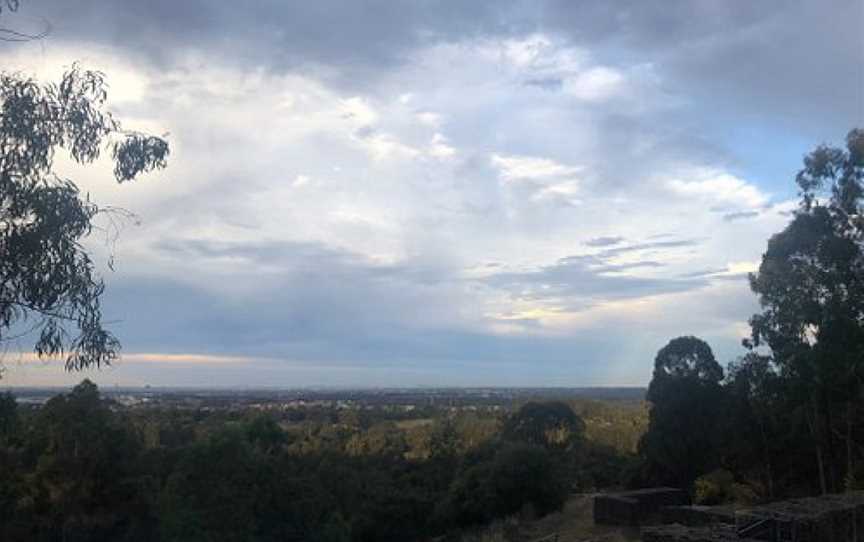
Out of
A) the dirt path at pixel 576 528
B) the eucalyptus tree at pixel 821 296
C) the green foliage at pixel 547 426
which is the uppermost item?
the eucalyptus tree at pixel 821 296

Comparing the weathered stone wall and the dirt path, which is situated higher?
the weathered stone wall

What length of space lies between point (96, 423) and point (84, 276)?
3184 cm

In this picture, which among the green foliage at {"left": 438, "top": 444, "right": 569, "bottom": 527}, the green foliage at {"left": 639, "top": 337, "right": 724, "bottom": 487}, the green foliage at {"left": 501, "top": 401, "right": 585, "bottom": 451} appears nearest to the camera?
the green foliage at {"left": 639, "top": 337, "right": 724, "bottom": 487}

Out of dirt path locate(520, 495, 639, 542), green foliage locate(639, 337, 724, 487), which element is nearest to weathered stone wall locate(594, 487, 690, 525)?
dirt path locate(520, 495, 639, 542)

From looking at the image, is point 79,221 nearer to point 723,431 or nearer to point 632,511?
point 632,511

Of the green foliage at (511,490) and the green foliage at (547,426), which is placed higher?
the green foliage at (547,426)

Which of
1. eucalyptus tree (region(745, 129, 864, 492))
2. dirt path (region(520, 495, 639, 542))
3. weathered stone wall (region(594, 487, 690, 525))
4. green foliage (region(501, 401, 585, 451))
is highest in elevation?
eucalyptus tree (region(745, 129, 864, 492))

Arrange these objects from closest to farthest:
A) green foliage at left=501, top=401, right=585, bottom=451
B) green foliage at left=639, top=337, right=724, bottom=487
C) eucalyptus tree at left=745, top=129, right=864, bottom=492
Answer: eucalyptus tree at left=745, top=129, right=864, bottom=492
green foliage at left=639, top=337, right=724, bottom=487
green foliage at left=501, top=401, right=585, bottom=451

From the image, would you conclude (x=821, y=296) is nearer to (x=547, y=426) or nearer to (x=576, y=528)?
(x=576, y=528)

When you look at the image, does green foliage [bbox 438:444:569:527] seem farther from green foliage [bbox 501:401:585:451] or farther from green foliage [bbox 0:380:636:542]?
green foliage [bbox 501:401:585:451]

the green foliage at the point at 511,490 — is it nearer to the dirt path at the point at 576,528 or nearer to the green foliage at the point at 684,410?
the dirt path at the point at 576,528

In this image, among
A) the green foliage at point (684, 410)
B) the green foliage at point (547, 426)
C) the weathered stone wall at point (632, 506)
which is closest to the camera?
the weathered stone wall at point (632, 506)

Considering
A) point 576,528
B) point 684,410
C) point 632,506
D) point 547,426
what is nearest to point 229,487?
point 576,528

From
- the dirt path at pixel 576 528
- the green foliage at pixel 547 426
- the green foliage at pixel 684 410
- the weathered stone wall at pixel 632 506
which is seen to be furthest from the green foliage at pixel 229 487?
the green foliage at pixel 547 426
